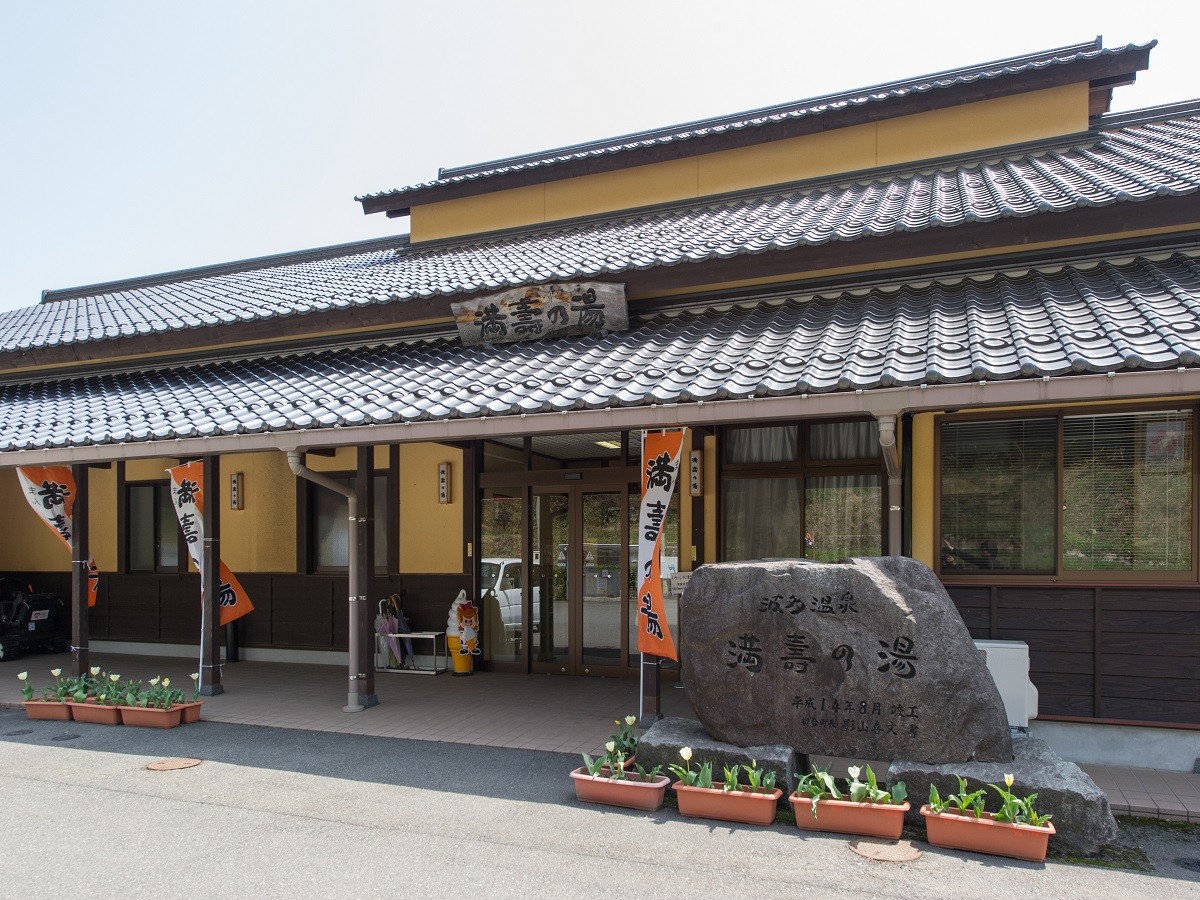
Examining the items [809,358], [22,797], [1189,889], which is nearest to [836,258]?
[809,358]

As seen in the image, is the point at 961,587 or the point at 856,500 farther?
the point at 856,500

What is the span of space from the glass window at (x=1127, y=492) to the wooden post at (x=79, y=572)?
9.56 metres

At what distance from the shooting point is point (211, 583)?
8.70 metres

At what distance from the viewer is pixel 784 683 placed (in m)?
5.50

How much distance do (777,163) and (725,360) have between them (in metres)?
5.65

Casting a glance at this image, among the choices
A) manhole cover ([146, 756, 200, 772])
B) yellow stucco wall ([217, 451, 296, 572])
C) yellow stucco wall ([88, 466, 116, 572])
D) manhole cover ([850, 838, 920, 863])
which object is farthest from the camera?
yellow stucco wall ([88, 466, 116, 572])

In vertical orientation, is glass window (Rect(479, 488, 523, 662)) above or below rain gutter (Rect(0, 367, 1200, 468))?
below

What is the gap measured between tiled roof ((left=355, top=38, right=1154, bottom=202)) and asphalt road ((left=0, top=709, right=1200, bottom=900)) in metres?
8.43

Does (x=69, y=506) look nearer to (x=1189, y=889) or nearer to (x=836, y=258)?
(x=836, y=258)

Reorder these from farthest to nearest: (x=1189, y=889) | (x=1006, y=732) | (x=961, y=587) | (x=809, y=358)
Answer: (x=961, y=587) < (x=809, y=358) < (x=1006, y=732) < (x=1189, y=889)

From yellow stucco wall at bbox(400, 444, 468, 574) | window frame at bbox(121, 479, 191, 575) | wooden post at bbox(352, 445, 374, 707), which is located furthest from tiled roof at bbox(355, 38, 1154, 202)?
wooden post at bbox(352, 445, 374, 707)

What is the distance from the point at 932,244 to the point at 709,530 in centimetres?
348

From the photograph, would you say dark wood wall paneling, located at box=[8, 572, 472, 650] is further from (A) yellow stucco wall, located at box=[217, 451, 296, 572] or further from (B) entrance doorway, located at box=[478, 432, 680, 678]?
(B) entrance doorway, located at box=[478, 432, 680, 678]

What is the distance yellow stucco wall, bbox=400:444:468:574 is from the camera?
1070cm
